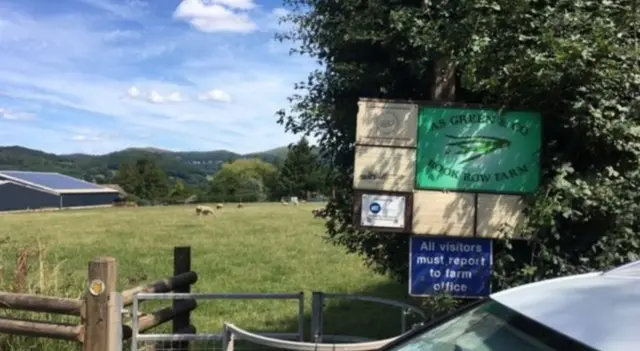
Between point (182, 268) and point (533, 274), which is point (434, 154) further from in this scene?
point (182, 268)

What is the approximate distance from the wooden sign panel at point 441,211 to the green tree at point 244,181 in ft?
271

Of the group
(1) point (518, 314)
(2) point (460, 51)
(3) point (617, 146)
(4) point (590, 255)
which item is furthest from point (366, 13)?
(1) point (518, 314)

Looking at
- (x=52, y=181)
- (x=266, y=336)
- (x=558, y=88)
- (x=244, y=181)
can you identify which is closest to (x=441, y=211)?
(x=558, y=88)

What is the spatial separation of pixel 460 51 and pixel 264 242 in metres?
18.5

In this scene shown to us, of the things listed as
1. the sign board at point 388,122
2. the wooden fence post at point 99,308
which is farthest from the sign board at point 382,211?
the wooden fence post at point 99,308

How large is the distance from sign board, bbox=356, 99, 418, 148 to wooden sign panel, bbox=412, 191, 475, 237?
45cm

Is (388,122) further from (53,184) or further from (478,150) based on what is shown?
(53,184)

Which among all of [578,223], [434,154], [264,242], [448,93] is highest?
[448,93]

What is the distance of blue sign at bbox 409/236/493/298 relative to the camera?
5.74m

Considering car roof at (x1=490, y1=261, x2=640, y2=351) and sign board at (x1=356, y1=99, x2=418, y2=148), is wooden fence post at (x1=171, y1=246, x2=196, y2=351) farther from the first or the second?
car roof at (x1=490, y1=261, x2=640, y2=351)

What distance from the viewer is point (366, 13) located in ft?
21.5

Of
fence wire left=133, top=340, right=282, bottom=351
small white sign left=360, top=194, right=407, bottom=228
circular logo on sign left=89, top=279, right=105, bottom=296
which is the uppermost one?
small white sign left=360, top=194, right=407, bottom=228

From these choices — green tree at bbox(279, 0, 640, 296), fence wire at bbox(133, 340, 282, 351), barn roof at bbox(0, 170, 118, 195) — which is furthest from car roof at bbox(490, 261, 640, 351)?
barn roof at bbox(0, 170, 118, 195)

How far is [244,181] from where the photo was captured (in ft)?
393
